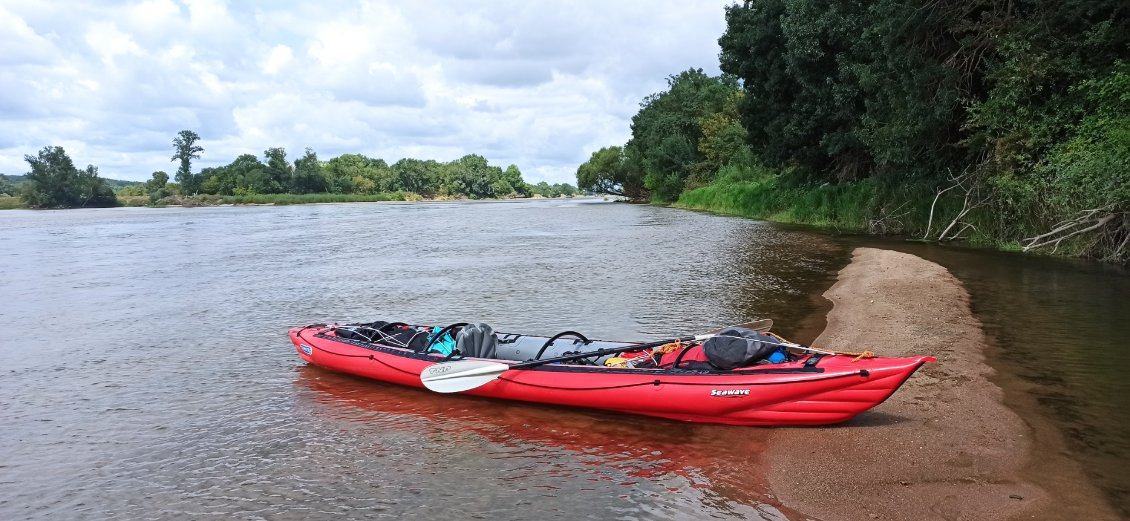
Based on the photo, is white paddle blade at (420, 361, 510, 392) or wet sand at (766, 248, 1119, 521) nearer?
wet sand at (766, 248, 1119, 521)

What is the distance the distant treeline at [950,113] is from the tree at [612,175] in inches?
2264

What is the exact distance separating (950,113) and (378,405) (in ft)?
61.3

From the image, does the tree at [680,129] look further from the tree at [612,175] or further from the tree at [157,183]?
the tree at [157,183]

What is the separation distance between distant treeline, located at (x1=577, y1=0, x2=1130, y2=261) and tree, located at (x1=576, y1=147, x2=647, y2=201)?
189 ft

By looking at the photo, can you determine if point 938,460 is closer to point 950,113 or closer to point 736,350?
point 736,350

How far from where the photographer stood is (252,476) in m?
6.98

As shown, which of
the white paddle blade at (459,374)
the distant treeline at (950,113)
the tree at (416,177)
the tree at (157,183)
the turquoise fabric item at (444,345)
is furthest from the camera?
the tree at (416,177)

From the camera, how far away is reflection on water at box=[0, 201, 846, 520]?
253 inches

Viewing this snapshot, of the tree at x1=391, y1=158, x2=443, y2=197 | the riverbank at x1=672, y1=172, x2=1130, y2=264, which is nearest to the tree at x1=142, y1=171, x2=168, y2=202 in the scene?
the tree at x1=391, y1=158, x2=443, y2=197

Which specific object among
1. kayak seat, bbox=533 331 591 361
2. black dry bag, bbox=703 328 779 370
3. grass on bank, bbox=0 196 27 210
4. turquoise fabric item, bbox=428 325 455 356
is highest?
grass on bank, bbox=0 196 27 210

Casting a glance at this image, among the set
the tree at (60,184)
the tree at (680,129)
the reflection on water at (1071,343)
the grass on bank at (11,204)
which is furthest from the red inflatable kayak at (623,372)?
the grass on bank at (11,204)

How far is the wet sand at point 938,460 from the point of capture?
5.61 metres

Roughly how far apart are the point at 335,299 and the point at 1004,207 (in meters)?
19.2

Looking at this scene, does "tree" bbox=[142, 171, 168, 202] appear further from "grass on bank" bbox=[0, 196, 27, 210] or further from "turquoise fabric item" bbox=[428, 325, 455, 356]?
"turquoise fabric item" bbox=[428, 325, 455, 356]
